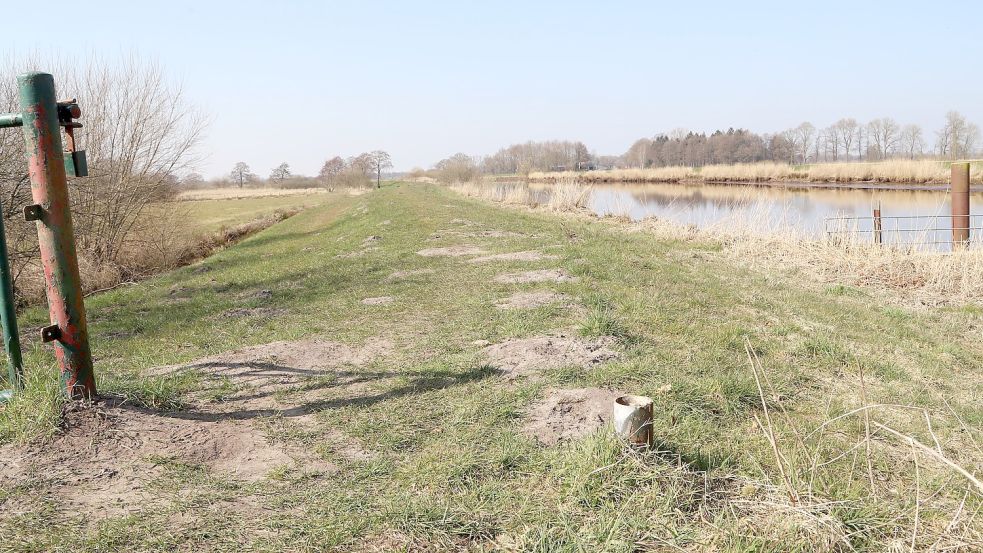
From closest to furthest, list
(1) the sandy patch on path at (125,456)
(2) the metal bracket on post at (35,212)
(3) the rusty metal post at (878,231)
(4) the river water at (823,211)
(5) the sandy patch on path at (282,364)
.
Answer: (1) the sandy patch on path at (125,456), (2) the metal bracket on post at (35,212), (5) the sandy patch on path at (282,364), (3) the rusty metal post at (878,231), (4) the river water at (823,211)

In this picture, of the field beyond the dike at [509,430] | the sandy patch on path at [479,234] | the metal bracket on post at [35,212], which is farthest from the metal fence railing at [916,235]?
the metal bracket on post at [35,212]

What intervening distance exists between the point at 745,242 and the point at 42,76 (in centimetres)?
1233

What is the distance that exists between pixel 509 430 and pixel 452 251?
7.59m

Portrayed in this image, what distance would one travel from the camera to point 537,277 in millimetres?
7613

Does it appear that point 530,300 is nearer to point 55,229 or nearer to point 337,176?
point 55,229

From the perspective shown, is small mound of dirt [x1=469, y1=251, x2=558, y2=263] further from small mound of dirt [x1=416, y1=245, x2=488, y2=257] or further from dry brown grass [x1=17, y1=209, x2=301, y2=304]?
dry brown grass [x1=17, y1=209, x2=301, y2=304]

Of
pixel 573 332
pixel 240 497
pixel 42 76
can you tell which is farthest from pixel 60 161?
pixel 573 332

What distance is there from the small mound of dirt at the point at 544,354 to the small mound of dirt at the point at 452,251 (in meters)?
5.56

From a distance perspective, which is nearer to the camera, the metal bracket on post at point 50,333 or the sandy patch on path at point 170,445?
the sandy patch on path at point 170,445

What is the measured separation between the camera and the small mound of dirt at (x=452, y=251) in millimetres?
10375

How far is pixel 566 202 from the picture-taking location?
23.3 metres

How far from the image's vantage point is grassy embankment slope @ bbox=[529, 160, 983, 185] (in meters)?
29.6

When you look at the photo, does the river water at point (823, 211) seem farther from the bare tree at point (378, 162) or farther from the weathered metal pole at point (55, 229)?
the bare tree at point (378, 162)

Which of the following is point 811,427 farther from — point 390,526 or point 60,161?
point 60,161
